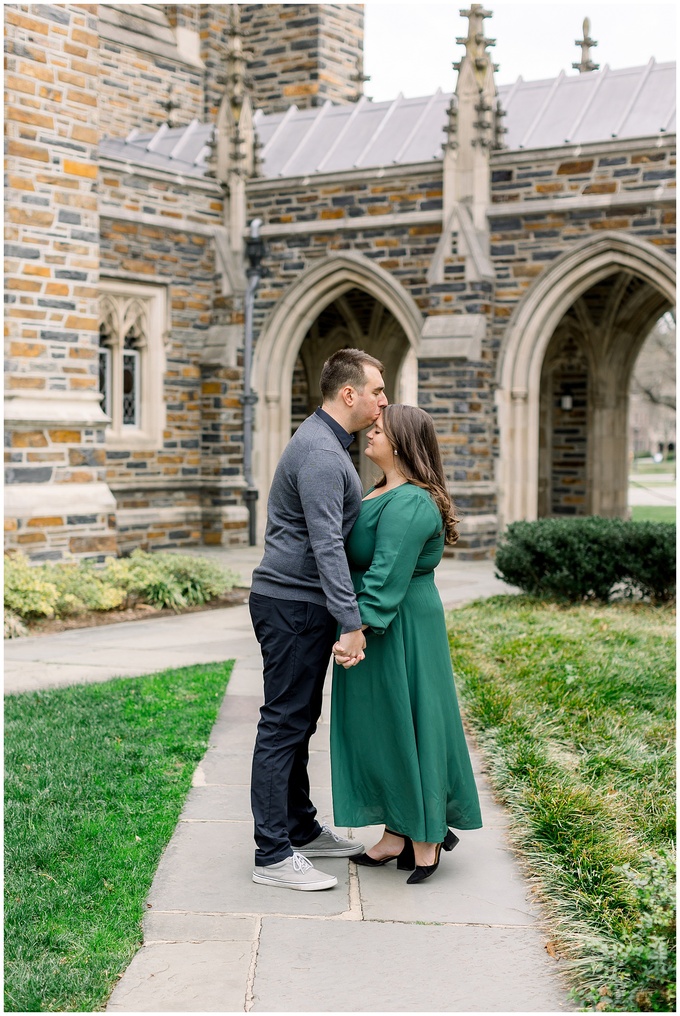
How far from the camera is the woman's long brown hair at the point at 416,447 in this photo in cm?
384

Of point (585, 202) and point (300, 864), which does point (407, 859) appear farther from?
point (585, 202)

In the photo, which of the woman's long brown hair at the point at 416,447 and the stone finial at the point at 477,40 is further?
the stone finial at the point at 477,40

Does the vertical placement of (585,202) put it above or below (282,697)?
above

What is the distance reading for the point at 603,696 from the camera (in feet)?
20.4

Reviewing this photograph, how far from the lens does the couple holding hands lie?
12.3 ft

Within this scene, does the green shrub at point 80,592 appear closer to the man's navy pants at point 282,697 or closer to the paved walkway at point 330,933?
the paved walkway at point 330,933

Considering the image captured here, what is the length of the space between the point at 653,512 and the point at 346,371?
1974cm

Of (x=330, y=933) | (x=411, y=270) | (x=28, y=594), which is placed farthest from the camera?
(x=411, y=270)

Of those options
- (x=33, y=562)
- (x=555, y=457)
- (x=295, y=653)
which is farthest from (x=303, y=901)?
(x=555, y=457)

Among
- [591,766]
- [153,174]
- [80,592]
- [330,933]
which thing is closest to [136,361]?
[153,174]

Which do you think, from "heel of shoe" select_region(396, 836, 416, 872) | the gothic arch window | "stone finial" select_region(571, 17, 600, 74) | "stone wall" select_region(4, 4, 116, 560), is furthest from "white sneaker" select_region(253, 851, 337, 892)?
"stone finial" select_region(571, 17, 600, 74)

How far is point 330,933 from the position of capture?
11.0 feet

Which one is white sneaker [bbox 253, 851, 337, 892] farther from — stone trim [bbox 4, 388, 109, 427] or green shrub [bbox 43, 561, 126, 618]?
stone trim [bbox 4, 388, 109, 427]

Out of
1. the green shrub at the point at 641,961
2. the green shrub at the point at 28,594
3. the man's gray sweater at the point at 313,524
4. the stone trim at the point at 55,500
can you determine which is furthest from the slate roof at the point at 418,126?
the green shrub at the point at 641,961
